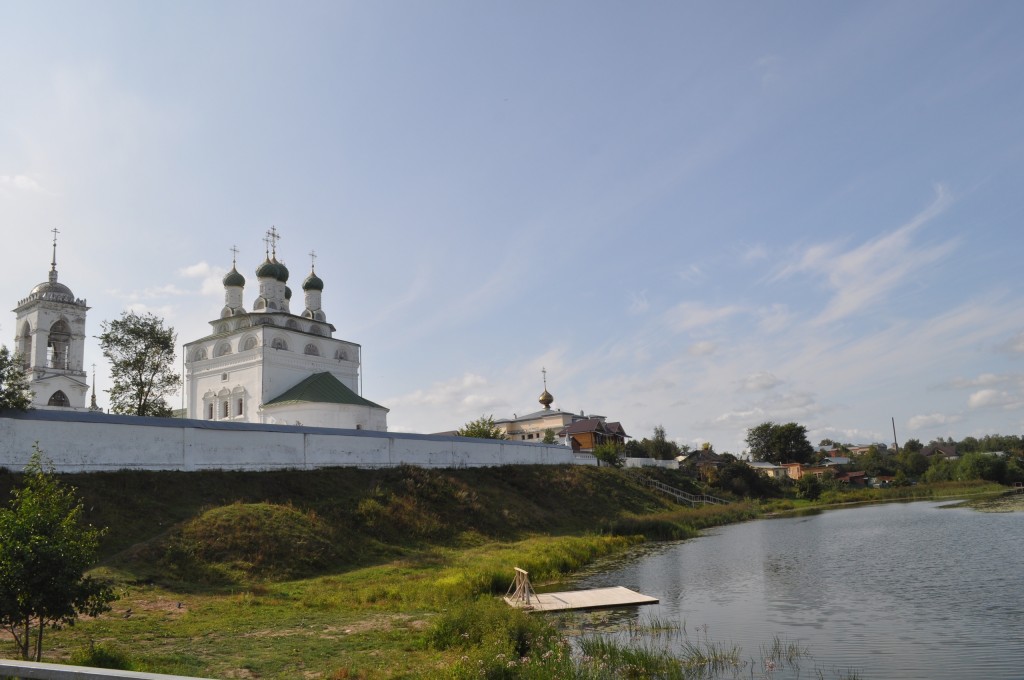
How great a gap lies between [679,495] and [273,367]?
29.4 metres

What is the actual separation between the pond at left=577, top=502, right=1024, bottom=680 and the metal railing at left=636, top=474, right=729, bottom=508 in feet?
63.7

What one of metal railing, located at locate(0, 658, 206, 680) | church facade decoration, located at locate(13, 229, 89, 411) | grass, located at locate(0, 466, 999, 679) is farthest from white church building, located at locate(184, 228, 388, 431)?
metal railing, located at locate(0, 658, 206, 680)

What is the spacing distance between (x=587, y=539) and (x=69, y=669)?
2521 centimetres

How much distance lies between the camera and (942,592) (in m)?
17.0

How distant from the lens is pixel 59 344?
145 feet

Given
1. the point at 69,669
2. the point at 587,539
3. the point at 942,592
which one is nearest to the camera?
the point at 69,669

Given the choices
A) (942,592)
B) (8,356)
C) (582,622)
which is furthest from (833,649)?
(8,356)

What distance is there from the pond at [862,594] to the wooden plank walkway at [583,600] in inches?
24.4

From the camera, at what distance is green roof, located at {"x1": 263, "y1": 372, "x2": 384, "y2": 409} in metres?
42.2

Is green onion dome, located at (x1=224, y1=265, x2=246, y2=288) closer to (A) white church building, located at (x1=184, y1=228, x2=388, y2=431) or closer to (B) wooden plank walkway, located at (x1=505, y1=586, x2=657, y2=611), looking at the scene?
(A) white church building, located at (x1=184, y1=228, x2=388, y2=431)

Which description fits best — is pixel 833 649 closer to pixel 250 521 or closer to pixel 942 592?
pixel 942 592

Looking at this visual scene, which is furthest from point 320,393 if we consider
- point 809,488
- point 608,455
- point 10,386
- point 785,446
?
point 785,446

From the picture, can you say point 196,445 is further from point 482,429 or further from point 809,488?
point 809,488

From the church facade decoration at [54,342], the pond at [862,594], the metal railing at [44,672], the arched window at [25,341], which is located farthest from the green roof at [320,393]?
the metal railing at [44,672]
